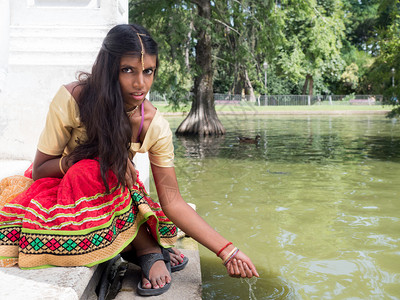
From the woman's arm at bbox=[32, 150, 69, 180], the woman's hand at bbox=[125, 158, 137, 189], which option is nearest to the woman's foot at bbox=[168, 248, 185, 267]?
the woman's hand at bbox=[125, 158, 137, 189]

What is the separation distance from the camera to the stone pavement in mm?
1981

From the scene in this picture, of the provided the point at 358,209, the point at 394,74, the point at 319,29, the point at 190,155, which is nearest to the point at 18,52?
the point at 358,209

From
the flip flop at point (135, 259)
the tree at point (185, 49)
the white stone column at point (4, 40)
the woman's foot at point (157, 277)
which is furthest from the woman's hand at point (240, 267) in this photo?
the tree at point (185, 49)

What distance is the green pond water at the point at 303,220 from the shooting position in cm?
323

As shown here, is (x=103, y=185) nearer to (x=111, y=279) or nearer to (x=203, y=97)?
(x=111, y=279)

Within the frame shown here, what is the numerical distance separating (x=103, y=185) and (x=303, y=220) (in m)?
2.91

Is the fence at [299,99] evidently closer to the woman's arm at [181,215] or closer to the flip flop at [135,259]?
the flip flop at [135,259]

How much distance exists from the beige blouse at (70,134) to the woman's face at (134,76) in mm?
213

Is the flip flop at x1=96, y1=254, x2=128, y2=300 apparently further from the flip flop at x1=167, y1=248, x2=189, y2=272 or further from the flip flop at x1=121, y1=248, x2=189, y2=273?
the flip flop at x1=167, y1=248, x2=189, y2=272

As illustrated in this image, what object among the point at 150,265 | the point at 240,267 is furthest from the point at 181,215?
the point at 240,267

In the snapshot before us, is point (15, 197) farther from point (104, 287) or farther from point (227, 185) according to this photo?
point (227, 185)

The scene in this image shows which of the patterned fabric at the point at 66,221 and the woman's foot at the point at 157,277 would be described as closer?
the patterned fabric at the point at 66,221

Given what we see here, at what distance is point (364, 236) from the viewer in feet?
13.9

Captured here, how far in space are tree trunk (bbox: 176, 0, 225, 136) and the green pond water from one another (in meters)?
8.19
